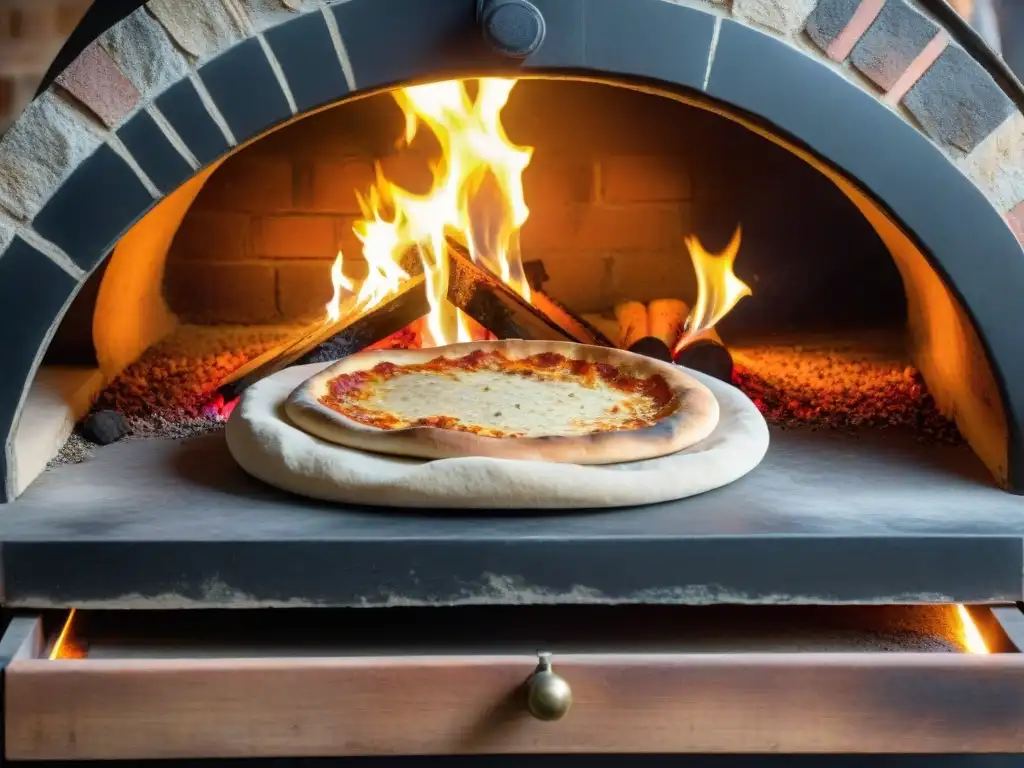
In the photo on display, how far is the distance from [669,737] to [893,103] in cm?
81

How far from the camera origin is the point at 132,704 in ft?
3.66

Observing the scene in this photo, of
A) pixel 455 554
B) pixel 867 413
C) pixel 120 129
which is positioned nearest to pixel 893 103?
pixel 867 413

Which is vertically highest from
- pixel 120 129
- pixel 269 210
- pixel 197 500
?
pixel 120 129

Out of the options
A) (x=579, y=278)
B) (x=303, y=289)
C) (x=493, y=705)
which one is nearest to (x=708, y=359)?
(x=579, y=278)

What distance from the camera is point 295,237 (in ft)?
7.25

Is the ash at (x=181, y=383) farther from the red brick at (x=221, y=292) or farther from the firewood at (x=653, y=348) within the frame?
the firewood at (x=653, y=348)

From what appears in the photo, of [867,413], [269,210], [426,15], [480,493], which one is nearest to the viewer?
[480,493]

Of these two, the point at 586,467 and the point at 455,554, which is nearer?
the point at 455,554

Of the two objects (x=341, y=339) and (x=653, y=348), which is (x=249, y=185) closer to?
(x=341, y=339)

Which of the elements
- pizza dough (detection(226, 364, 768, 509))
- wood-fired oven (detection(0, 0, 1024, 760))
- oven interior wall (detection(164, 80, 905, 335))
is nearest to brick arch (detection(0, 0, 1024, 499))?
wood-fired oven (detection(0, 0, 1024, 760))

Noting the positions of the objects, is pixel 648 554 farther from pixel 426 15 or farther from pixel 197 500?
pixel 426 15

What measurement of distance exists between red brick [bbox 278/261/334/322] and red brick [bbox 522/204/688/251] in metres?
0.39

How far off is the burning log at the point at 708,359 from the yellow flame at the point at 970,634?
26.9 inches

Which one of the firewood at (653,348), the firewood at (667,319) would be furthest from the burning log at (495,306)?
the firewood at (667,319)
